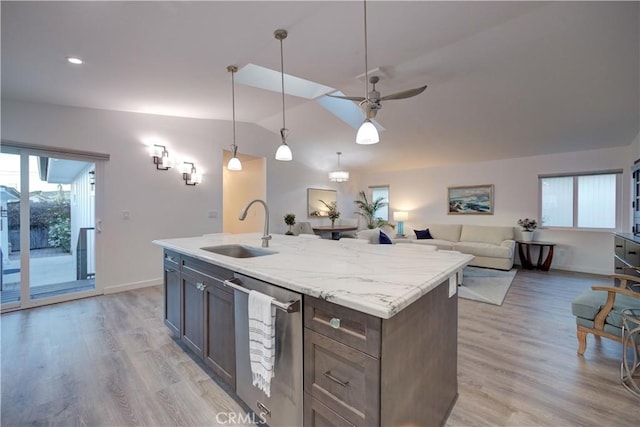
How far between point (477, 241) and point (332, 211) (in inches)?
138

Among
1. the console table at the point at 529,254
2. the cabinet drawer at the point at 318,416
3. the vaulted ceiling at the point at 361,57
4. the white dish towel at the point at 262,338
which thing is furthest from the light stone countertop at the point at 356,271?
the console table at the point at 529,254

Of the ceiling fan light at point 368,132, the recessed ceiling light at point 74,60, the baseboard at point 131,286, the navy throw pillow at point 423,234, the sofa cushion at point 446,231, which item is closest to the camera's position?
the ceiling fan light at point 368,132

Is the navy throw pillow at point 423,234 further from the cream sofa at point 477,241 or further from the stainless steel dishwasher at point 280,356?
the stainless steel dishwasher at point 280,356

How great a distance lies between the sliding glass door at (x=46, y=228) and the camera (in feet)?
10.7

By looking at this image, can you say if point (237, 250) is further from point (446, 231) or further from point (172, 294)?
point (446, 231)

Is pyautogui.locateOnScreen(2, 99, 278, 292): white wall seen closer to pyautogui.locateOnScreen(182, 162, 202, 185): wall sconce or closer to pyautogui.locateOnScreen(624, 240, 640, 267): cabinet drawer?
pyautogui.locateOnScreen(182, 162, 202, 185): wall sconce

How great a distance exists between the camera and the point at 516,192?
5.70 m

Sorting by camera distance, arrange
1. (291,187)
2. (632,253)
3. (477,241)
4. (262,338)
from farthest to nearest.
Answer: (291,187) → (477,241) → (632,253) → (262,338)

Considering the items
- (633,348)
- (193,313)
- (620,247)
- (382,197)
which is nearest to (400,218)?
(382,197)

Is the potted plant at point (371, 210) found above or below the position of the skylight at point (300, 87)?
below

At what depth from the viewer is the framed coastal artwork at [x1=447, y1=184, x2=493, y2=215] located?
6.06 m

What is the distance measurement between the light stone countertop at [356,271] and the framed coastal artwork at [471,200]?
16.5ft

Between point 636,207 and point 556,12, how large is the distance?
304cm

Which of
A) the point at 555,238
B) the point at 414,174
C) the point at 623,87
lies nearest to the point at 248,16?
the point at 623,87
